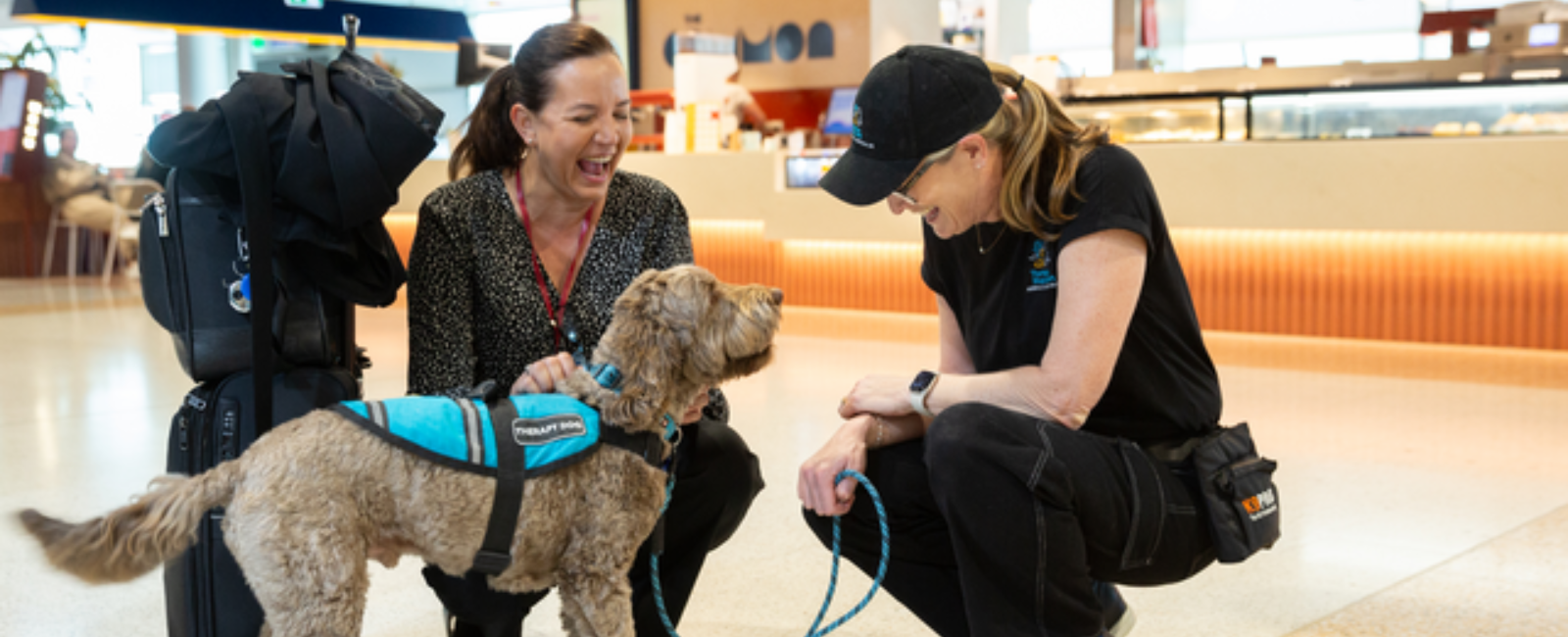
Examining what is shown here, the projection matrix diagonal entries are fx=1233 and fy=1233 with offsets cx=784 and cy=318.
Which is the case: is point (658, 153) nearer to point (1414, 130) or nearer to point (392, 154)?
point (1414, 130)

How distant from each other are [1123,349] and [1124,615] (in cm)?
52

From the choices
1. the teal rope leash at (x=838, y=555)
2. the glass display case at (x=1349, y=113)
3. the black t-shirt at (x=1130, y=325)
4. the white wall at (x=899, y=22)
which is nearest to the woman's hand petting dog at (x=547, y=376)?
the teal rope leash at (x=838, y=555)

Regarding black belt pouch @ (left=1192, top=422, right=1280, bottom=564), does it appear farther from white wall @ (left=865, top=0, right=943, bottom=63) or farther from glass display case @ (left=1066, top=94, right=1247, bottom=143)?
white wall @ (left=865, top=0, right=943, bottom=63)

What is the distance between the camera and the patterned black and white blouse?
2.04 metres

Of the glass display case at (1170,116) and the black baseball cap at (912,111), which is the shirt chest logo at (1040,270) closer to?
the black baseball cap at (912,111)

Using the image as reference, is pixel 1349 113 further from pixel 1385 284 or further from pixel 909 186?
pixel 909 186

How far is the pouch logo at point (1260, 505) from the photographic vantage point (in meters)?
1.74

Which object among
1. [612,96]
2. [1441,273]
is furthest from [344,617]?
[1441,273]

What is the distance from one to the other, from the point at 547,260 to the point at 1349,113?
4903 millimetres

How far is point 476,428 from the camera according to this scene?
65.0 inches

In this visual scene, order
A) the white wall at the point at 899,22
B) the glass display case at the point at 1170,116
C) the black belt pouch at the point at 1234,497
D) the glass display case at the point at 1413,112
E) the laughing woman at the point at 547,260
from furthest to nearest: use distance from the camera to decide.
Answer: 1. the white wall at the point at 899,22
2. the glass display case at the point at 1170,116
3. the glass display case at the point at 1413,112
4. the laughing woman at the point at 547,260
5. the black belt pouch at the point at 1234,497

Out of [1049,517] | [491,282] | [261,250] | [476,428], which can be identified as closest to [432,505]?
[476,428]

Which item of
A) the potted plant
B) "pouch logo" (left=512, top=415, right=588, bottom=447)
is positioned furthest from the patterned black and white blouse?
the potted plant

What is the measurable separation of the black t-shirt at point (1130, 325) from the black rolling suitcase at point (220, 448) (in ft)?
3.25
